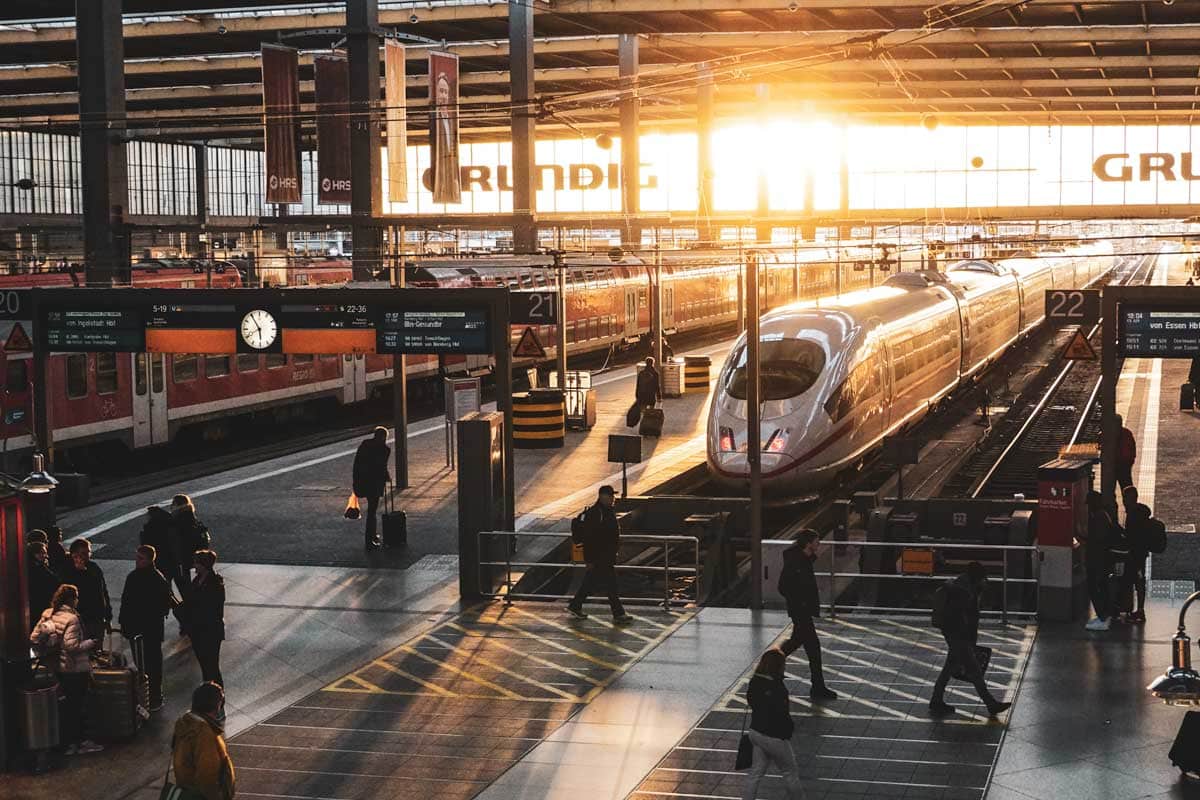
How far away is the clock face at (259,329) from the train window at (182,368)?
9542 mm

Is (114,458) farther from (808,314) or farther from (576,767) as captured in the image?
(576,767)

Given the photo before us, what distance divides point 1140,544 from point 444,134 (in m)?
16.5

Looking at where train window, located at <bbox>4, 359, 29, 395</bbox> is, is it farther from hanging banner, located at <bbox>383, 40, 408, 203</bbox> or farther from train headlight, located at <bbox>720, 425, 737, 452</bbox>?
train headlight, located at <bbox>720, 425, 737, 452</bbox>

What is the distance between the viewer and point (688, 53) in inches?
1822

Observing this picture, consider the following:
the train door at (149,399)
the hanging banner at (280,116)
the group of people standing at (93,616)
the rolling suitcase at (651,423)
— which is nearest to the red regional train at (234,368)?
the train door at (149,399)

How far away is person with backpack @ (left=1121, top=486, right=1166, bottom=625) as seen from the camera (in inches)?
671

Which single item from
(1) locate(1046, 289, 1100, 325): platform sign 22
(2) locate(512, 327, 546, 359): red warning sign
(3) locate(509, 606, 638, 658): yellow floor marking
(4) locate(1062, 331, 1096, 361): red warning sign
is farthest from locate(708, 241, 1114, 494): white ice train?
(3) locate(509, 606, 638, 658): yellow floor marking

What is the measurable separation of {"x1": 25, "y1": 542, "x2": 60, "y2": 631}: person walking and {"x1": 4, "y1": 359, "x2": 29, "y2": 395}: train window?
41.6ft

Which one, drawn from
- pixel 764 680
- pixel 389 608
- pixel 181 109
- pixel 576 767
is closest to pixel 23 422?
pixel 389 608

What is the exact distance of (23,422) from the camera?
90.4 feet

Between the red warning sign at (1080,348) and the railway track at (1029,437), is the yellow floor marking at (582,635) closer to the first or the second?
the railway track at (1029,437)

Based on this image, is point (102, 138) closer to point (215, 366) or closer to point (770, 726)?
point (215, 366)

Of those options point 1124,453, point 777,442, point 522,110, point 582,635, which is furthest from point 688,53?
point 582,635

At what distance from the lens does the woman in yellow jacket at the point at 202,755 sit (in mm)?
10008
